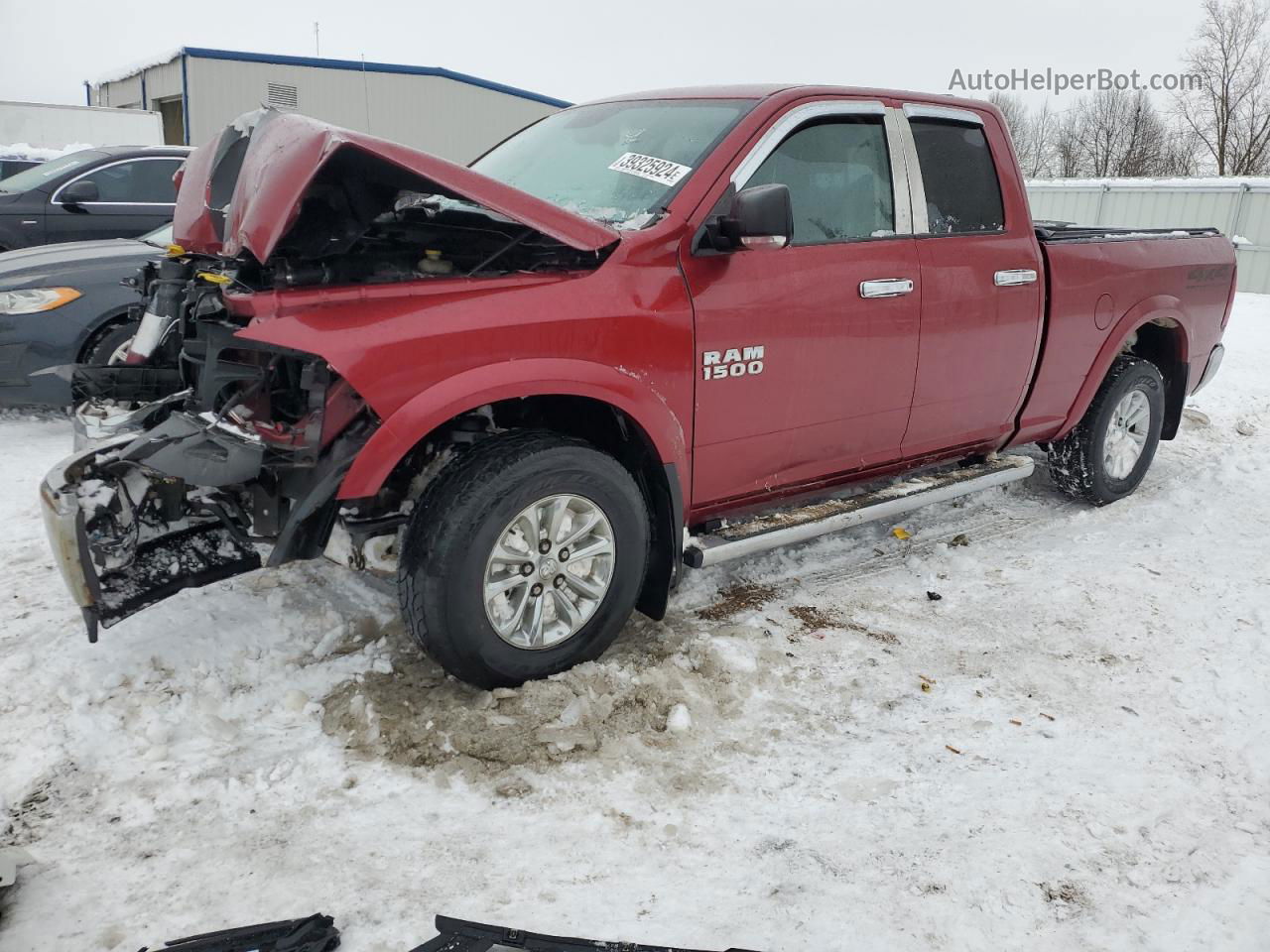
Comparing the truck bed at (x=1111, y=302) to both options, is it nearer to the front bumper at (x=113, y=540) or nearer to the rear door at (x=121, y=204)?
the front bumper at (x=113, y=540)

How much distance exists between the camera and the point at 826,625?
3.65m

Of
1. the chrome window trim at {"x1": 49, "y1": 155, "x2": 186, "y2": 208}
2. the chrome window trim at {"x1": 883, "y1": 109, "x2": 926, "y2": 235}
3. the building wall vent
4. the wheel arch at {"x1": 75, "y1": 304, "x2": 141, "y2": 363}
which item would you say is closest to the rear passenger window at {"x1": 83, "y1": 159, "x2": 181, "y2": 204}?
the chrome window trim at {"x1": 49, "y1": 155, "x2": 186, "y2": 208}

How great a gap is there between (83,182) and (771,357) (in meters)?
6.68

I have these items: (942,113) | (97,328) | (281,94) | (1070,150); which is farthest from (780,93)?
(1070,150)

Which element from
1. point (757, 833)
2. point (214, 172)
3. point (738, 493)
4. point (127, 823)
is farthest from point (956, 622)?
point (214, 172)

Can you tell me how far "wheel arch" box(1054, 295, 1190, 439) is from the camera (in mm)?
4707

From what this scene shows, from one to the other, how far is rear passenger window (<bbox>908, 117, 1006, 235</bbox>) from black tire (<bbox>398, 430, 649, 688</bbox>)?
6.27ft

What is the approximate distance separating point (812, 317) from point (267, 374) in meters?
1.88

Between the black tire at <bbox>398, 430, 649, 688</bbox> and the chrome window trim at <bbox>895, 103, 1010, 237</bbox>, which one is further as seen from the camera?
the chrome window trim at <bbox>895, 103, 1010, 237</bbox>

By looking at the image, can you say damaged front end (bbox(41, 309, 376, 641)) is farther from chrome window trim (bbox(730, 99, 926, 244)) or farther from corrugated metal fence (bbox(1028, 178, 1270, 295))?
corrugated metal fence (bbox(1028, 178, 1270, 295))

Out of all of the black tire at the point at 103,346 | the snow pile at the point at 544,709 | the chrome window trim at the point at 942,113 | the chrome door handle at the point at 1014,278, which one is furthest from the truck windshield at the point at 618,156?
the black tire at the point at 103,346

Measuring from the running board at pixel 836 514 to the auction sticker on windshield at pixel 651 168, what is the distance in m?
1.29

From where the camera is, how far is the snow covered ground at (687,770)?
2199mm

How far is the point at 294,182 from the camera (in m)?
2.57
